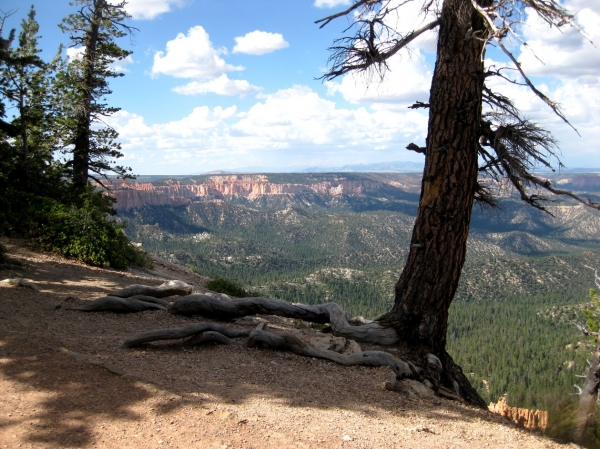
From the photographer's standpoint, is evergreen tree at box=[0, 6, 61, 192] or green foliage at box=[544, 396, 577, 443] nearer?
green foliage at box=[544, 396, 577, 443]

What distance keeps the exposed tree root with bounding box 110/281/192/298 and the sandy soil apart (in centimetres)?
179

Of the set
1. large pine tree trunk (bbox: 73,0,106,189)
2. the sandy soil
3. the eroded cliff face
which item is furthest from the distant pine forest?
large pine tree trunk (bbox: 73,0,106,189)

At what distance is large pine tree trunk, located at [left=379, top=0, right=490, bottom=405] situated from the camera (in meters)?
6.14

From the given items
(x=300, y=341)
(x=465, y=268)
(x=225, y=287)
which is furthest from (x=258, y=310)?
(x=465, y=268)

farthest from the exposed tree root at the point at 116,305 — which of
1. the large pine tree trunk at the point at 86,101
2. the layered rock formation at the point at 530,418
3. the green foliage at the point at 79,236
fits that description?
the large pine tree trunk at the point at 86,101

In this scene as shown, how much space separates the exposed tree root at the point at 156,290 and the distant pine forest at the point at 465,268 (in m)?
5.82

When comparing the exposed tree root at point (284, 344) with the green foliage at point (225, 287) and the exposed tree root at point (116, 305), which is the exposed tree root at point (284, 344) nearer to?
the exposed tree root at point (116, 305)

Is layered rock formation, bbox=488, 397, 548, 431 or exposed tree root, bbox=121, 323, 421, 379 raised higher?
exposed tree root, bbox=121, 323, 421, 379

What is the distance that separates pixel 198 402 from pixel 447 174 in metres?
4.12

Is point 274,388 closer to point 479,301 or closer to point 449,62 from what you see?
point 449,62

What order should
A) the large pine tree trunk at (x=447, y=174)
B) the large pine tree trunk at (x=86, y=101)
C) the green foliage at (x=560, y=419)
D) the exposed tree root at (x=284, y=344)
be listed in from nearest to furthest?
1. the green foliage at (x=560, y=419)
2. the exposed tree root at (x=284, y=344)
3. the large pine tree trunk at (x=447, y=174)
4. the large pine tree trunk at (x=86, y=101)

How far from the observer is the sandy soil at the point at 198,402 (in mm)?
3631

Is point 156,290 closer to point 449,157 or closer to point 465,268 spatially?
point 449,157

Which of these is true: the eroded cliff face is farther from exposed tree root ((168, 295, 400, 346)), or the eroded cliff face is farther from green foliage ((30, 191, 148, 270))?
exposed tree root ((168, 295, 400, 346))
